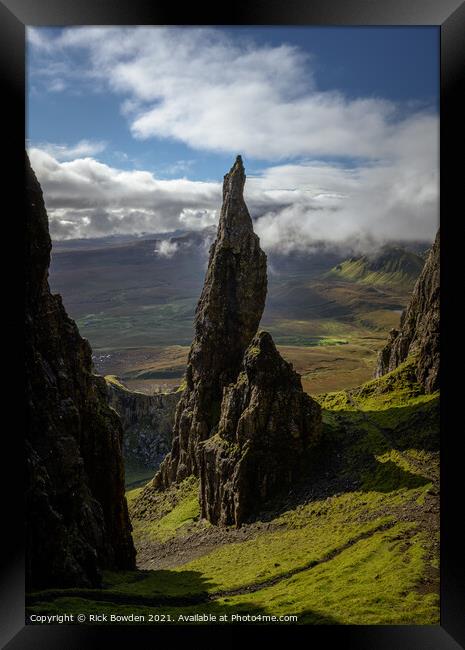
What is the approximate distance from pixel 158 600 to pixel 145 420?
367ft

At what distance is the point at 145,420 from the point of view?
136250mm

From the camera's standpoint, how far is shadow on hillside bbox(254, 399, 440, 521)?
4500cm

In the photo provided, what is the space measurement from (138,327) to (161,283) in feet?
125

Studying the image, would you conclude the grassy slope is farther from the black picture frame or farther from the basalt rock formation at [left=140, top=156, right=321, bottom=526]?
the basalt rock formation at [left=140, top=156, right=321, bottom=526]

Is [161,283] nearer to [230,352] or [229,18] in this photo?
[230,352]

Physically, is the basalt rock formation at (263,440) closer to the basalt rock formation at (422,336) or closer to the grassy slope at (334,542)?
the grassy slope at (334,542)

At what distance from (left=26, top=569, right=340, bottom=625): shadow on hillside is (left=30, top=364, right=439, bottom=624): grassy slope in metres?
0.10

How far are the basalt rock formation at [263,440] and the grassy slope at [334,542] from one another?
2.06 metres

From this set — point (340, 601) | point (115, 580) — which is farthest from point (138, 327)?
point (340, 601)


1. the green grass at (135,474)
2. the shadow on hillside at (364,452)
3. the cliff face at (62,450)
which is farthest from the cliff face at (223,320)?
the green grass at (135,474)

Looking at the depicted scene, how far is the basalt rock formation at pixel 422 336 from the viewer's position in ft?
176
